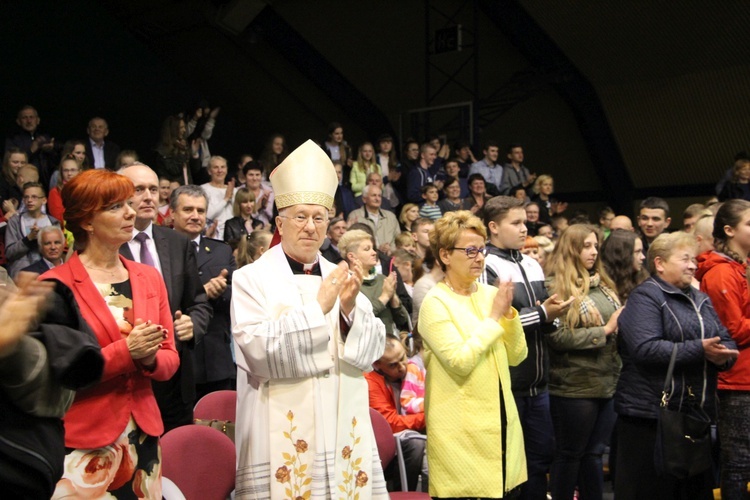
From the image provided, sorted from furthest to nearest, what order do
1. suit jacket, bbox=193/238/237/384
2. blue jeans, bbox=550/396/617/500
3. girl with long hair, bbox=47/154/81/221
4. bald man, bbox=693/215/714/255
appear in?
girl with long hair, bbox=47/154/81/221 → bald man, bbox=693/215/714/255 → suit jacket, bbox=193/238/237/384 → blue jeans, bbox=550/396/617/500

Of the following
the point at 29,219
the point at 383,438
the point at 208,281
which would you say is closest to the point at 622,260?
the point at 383,438

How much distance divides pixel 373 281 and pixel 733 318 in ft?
7.44

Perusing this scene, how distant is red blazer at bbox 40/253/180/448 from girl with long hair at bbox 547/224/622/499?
2.26 metres

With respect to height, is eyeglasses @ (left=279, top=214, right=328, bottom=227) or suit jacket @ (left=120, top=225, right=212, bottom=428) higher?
eyeglasses @ (left=279, top=214, right=328, bottom=227)

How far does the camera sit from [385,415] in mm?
4094

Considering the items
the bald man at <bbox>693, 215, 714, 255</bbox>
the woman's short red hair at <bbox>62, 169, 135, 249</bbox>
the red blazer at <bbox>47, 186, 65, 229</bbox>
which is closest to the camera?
the woman's short red hair at <bbox>62, 169, 135, 249</bbox>

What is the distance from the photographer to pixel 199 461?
3045 mm

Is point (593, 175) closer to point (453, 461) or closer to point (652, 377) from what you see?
point (652, 377)

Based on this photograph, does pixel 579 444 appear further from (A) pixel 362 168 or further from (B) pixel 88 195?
(A) pixel 362 168

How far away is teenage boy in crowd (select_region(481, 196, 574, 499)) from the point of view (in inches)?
156

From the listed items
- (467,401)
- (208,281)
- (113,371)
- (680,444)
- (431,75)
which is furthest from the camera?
(431,75)

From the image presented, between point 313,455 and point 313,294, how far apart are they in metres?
0.57

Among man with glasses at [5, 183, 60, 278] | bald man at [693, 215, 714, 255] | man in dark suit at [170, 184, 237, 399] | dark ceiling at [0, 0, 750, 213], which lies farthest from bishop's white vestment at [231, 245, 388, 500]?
dark ceiling at [0, 0, 750, 213]

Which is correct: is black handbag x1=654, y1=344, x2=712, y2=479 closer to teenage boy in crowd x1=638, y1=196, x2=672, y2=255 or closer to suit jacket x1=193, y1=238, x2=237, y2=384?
suit jacket x1=193, y1=238, x2=237, y2=384
